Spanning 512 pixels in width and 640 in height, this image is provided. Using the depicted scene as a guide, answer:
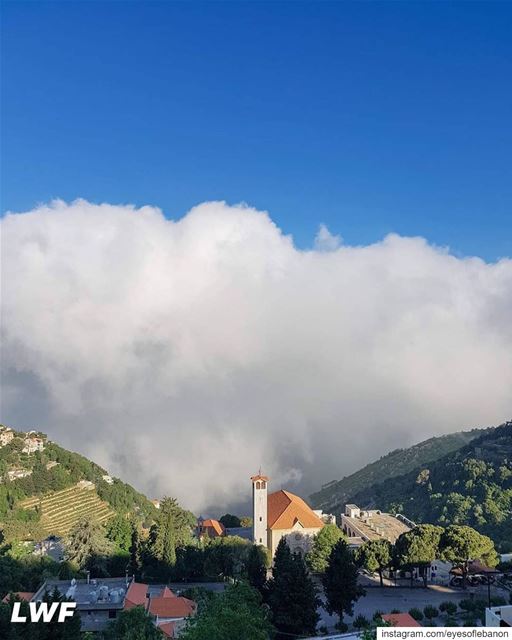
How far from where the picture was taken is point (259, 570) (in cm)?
3234

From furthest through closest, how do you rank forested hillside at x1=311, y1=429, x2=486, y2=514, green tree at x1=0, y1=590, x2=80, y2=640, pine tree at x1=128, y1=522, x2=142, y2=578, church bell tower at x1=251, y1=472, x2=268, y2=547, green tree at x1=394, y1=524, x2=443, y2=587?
forested hillside at x1=311, y1=429, x2=486, y2=514 < church bell tower at x1=251, y1=472, x2=268, y2=547 < pine tree at x1=128, y1=522, x2=142, y2=578 < green tree at x1=394, y1=524, x2=443, y2=587 < green tree at x1=0, y1=590, x2=80, y2=640

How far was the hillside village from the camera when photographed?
27406 millimetres

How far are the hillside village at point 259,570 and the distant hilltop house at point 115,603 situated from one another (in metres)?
0.07

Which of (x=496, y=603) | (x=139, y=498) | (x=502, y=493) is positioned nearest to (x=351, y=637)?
(x=496, y=603)

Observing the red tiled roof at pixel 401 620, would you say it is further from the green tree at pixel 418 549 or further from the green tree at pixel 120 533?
the green tree at pixel 120 533

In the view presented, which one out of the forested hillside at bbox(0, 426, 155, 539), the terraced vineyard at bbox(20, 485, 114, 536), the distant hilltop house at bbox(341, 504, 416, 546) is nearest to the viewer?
the distant hilltop house at bbox(341, 504, 416, 546)

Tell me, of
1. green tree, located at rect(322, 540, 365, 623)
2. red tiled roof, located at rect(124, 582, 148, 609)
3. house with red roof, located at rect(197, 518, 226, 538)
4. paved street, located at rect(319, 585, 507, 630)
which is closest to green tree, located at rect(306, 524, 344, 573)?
paved street, located at rect(319, 585, 507, 630)

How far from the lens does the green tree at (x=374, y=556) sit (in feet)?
124

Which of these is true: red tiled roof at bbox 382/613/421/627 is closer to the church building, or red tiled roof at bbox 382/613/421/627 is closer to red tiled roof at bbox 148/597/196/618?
red tiled roof at bbox 148/597/196/618

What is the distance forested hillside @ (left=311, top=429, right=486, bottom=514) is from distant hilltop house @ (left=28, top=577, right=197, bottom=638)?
74.0 m

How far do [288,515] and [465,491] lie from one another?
29.9 m

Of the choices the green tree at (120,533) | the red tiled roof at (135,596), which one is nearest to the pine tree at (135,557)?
the green tree at (120,533)

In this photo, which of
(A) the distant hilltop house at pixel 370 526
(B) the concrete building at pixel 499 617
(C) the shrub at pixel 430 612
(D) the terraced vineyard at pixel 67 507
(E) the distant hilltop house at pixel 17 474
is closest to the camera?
(B) the concrete building at pixel 499 617

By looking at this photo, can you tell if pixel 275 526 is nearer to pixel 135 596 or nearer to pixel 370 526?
pixel 370 526
